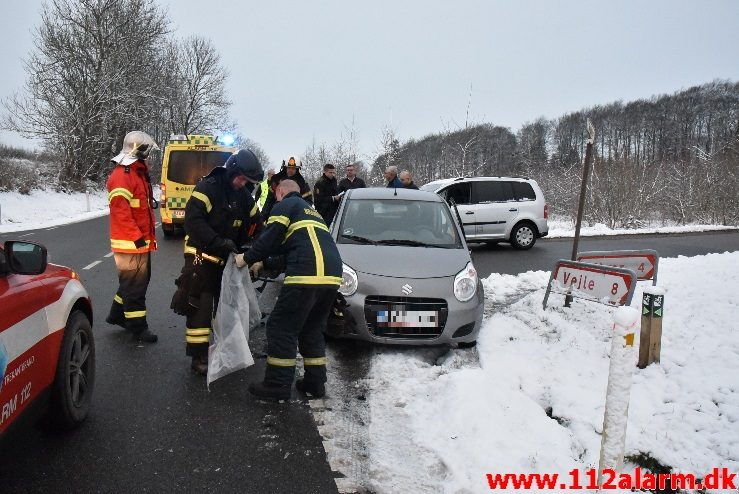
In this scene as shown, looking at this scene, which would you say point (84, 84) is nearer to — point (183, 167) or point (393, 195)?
point (183, 167)

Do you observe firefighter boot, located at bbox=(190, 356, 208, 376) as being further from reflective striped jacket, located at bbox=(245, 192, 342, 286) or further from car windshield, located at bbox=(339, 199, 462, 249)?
car windshield, located at bbox=(339, 199, 462, 249)

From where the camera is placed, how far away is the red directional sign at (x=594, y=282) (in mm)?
5129

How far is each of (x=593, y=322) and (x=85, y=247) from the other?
1087 centimetres

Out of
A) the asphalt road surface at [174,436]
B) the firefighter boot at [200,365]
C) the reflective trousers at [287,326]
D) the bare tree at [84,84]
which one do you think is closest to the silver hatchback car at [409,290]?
the asphalt road surface at [174,436]

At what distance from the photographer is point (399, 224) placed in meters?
6.07

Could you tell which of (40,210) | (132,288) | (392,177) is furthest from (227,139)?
(40,210)

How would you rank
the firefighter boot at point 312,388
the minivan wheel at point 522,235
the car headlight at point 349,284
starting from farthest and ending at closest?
1. the minivan wheel at point 522,235
2. the car headlight at point 349,284
3. the firefighter boot at point 312,388

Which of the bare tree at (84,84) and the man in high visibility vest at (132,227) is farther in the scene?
the bare tree at (84,84)

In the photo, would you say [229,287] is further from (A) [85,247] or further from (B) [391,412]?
(A) [85,247]

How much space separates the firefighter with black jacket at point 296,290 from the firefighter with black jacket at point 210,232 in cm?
40

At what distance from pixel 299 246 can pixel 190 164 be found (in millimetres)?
9935

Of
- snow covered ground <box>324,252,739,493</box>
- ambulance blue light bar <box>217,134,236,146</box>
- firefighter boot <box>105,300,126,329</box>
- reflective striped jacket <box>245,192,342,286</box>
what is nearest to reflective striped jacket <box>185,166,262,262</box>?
reflective striped jacket <box>245,192,342,286</box>

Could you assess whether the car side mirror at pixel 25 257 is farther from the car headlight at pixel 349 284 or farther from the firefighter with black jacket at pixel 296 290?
the car headlight at pixel 349 284

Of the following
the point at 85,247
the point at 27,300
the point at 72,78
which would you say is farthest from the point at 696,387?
the point at 72,78
